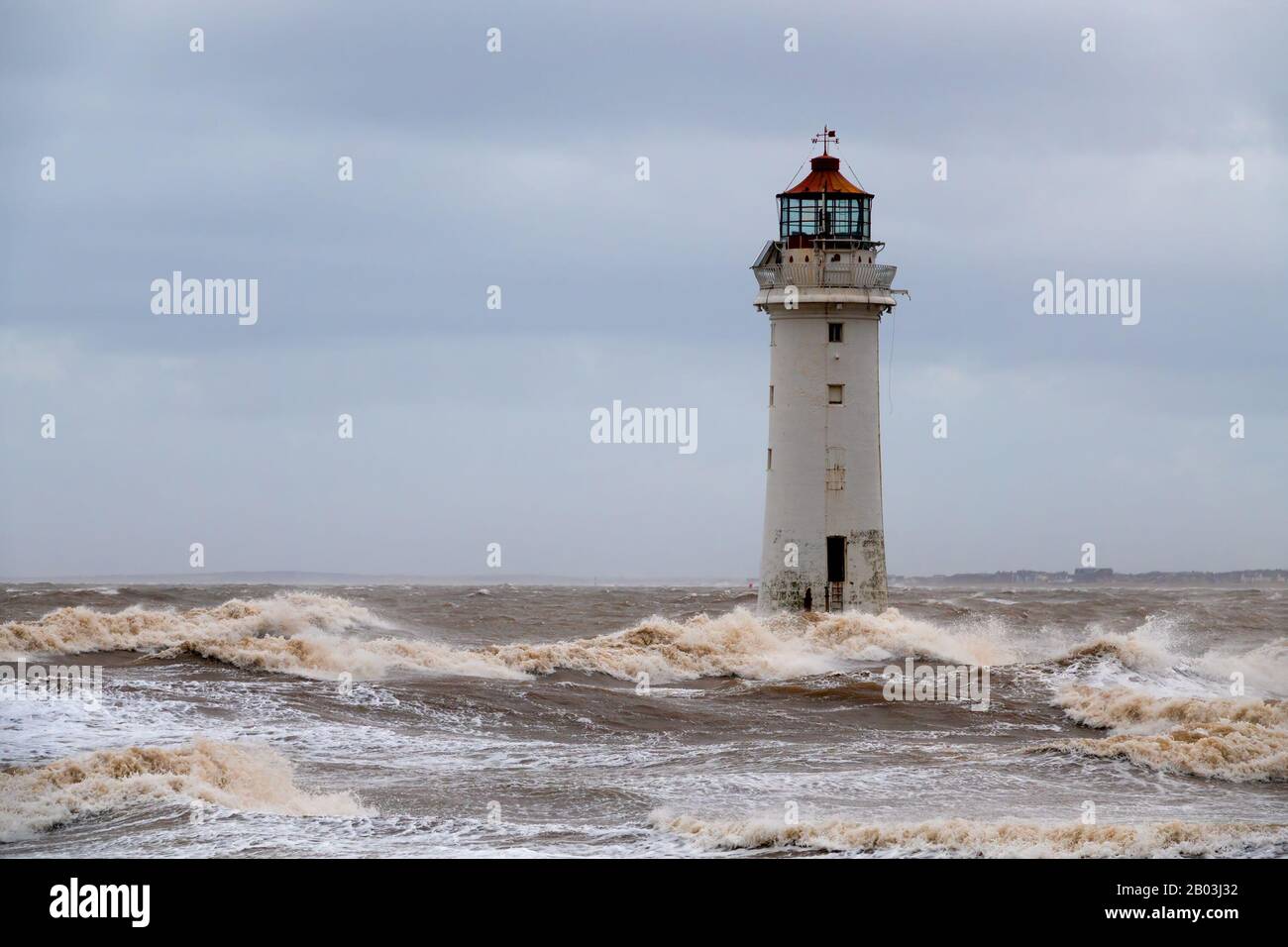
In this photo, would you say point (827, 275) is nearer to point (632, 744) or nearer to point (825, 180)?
point (825, 180)

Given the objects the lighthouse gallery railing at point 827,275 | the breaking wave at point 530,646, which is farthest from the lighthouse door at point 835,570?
the lighthouse gallery railing at point 827,275

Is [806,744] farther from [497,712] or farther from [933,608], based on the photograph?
[933,608]

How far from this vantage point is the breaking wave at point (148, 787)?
13.5m

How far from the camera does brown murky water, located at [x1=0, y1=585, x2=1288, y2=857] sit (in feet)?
42.5

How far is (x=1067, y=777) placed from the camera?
16547mm

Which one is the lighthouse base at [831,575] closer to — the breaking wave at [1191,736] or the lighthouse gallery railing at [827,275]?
the lighthouse gallery railing at [827,275]

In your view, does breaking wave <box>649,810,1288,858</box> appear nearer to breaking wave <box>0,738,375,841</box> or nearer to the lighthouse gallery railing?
breaking wave <box>0,738,375,841</box>

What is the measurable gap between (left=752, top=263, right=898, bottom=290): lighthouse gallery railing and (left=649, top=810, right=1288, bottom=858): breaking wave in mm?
15166

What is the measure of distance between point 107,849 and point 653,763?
251 inches

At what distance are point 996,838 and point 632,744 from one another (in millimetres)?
6970

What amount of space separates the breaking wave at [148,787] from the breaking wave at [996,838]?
337 centimetres

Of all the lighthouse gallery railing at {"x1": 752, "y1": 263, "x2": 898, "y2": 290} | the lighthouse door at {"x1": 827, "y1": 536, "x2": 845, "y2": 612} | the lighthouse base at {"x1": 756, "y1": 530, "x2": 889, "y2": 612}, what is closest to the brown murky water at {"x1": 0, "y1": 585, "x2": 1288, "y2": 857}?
the lighthouse base at {"x1": 756, "y1": 530, "x2": 889, "y2": 612}

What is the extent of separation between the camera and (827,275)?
89.5 feet
